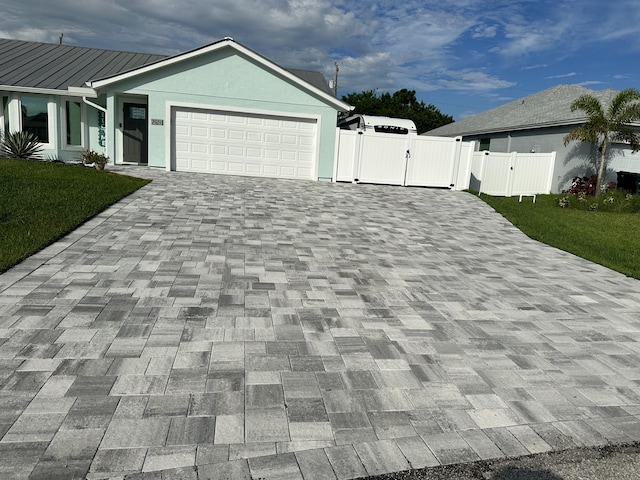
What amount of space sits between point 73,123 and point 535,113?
67.8 ft

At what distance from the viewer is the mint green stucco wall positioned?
52.3 feet

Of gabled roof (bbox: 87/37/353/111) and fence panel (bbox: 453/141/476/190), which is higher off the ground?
gabled roof (bbox: 87/37/353/111)

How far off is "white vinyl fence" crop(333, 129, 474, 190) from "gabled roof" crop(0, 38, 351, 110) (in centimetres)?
175

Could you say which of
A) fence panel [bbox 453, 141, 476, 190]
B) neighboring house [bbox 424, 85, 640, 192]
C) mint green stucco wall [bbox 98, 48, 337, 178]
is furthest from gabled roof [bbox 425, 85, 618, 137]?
mint green stucco wall [bbox 98, 48, 337, 178]

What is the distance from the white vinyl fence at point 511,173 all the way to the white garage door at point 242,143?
6427 mm

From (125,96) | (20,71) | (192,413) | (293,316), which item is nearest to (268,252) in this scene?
(293,316)

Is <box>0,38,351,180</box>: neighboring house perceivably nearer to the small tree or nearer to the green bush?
the green bush

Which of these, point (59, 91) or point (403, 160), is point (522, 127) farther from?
point (59, 91)

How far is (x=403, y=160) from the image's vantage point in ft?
54.7

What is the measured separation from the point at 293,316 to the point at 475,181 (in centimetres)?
1472

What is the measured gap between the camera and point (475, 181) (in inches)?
704

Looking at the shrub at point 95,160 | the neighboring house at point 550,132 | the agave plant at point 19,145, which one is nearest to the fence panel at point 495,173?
the neighboring house at point 550,132

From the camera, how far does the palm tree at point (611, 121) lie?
16.3 m

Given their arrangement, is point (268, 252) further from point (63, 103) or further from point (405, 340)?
point (63, 103)
